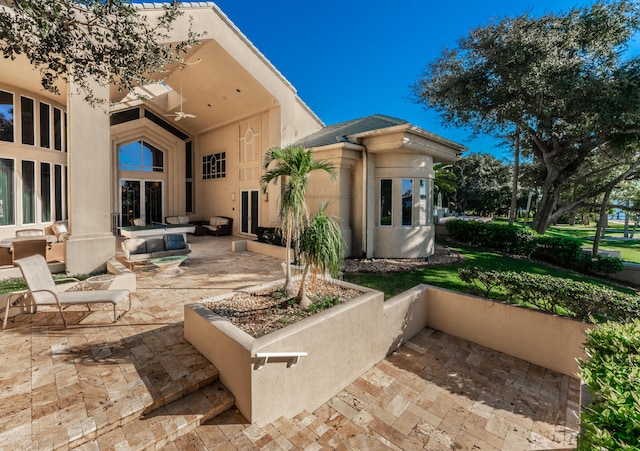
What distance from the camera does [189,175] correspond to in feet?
65.8

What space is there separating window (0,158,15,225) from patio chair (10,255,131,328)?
8.61 meters

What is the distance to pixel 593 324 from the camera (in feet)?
16.7

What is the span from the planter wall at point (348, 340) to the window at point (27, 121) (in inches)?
508

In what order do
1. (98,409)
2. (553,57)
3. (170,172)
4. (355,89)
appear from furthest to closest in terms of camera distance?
(355,89)
(170,172)
(553,57)
(98,409)

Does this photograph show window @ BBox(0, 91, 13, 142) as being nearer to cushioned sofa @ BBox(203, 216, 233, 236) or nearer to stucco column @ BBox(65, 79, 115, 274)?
stucco column @ BBox(65, 79, 115, 274)

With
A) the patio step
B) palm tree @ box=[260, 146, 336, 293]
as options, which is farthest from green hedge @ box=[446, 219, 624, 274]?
the patio step

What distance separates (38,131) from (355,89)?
36942mm

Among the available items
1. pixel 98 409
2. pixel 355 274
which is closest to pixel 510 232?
pixel 355 274

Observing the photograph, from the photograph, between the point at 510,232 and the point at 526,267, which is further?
the point at 510,232

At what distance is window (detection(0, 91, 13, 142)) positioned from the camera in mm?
11039

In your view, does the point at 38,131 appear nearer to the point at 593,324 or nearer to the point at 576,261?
the point at 593,324

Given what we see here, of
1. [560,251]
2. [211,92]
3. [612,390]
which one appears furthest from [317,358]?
[211,92]

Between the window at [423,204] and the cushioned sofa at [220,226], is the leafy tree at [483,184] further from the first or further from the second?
the cushioned sofa at [220,226]

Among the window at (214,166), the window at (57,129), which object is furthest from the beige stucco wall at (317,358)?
the window at (214,166)
